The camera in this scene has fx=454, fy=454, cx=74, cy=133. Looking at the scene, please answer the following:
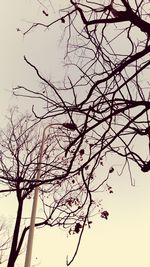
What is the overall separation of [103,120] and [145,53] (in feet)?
1.91

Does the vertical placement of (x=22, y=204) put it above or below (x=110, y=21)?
above

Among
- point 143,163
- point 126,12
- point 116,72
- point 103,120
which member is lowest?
point 143,163

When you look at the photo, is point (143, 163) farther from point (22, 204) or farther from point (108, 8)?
point (22, 204)

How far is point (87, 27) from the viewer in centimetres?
339

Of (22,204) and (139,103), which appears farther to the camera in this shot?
(22,204)

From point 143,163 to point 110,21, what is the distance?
1.06 m

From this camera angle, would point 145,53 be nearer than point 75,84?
Yes

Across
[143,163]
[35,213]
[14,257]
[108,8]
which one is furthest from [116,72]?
[14,257]

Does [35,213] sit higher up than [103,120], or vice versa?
[35,213]

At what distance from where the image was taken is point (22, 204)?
12.3 meters

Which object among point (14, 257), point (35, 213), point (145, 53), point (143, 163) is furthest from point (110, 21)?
point (14, 257)

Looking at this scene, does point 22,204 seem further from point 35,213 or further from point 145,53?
point 145,53

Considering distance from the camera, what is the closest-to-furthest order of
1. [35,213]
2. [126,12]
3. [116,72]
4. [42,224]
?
[126,12]
[116,72]
[35,213]
[42,224]

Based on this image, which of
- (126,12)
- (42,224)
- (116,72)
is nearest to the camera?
(126,12)
